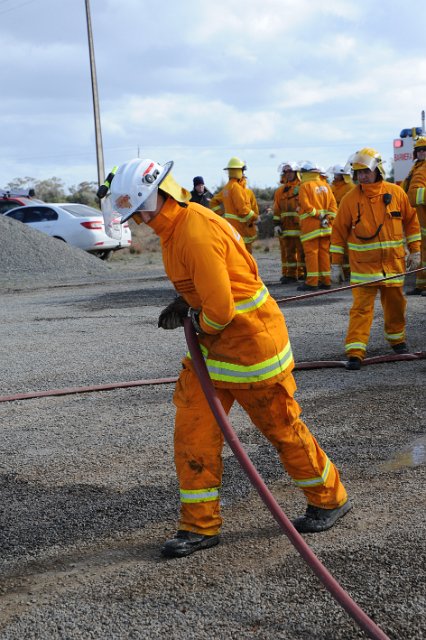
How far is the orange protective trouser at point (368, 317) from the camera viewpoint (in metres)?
7.69

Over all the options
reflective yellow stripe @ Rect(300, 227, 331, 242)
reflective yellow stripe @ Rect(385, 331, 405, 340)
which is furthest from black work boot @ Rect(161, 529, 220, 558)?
reflective yellow stripe @ Rect(300, 227, 331, 242)

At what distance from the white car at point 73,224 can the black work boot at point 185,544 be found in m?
18.1

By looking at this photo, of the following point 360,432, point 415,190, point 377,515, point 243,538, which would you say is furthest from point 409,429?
point 415,190

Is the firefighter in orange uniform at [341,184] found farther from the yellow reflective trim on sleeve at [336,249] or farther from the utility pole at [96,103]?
the utility pole at [96,103]

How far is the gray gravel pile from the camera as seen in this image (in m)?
19.8

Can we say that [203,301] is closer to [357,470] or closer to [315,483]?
[315,483]

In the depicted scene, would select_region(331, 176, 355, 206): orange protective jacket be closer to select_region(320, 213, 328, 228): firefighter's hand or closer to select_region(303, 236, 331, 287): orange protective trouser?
select_region(303, 236, 331, 287): orange protective trouser

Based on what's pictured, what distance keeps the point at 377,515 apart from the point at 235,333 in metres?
1.18

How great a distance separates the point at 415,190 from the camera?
1172 cm

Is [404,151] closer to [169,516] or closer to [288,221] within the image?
[288,221]

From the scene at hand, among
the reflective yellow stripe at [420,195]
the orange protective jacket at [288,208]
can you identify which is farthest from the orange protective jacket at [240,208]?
the reflective yellow stripe at [420,195]

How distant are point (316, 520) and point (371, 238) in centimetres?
430

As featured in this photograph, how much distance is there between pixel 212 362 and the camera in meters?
4.00

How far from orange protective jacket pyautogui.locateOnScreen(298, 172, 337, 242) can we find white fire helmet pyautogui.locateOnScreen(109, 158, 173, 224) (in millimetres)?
9918
